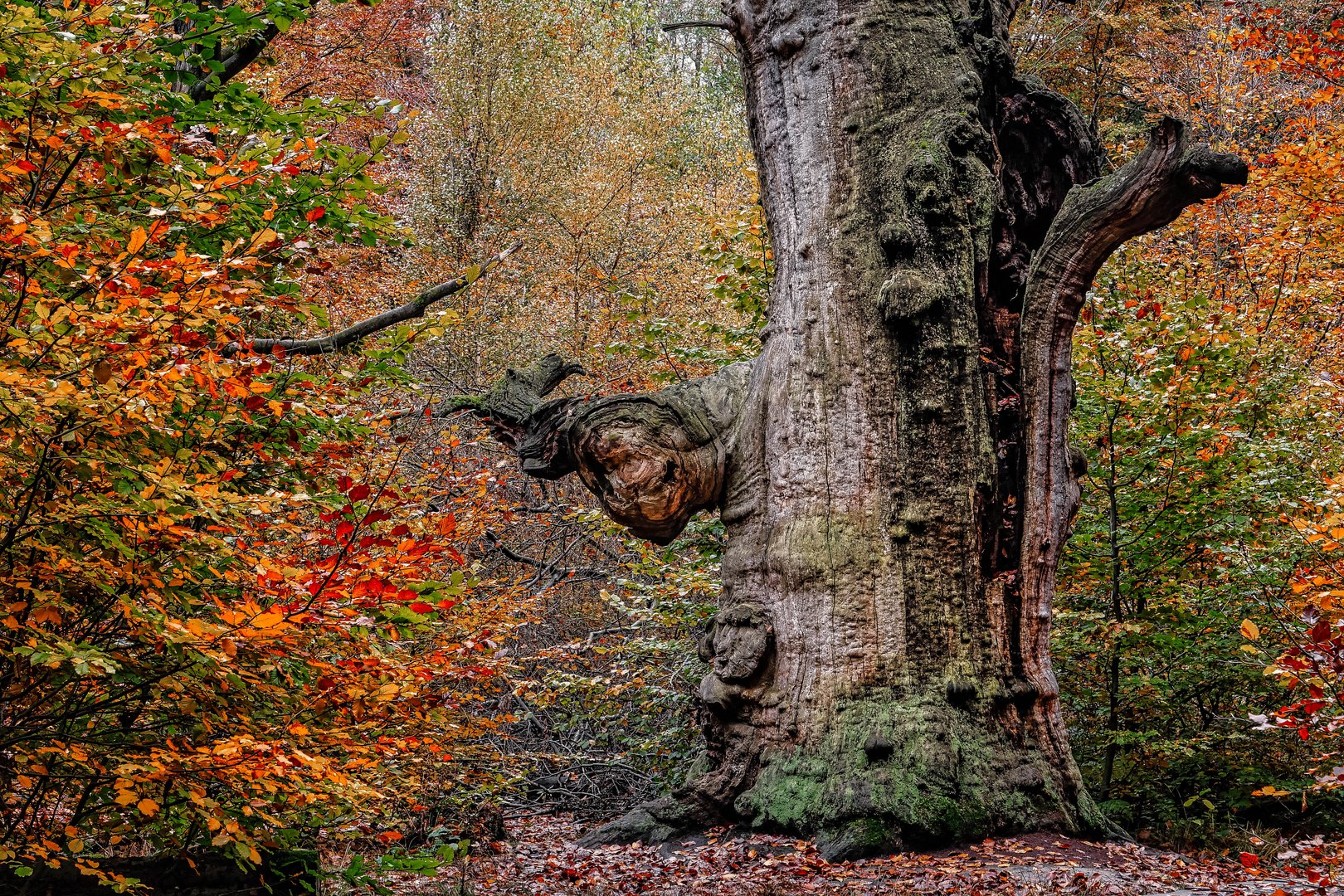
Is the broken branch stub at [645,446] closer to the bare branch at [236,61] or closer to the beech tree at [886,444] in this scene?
the beech tree at [886,444]

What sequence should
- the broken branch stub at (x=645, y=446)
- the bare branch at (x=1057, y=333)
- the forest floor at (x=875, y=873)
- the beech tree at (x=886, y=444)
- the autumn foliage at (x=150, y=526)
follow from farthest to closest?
→ the broken branch stub at (x=645, y=446)
the bare branch at (x=1057, y=333)
the beech tree at (x=886, y=444)
the forest floor at (x=875, y=873)
the autumn foliage at (x=150, y=526)

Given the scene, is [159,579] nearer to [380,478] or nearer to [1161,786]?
[380,478]

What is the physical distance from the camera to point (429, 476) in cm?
738

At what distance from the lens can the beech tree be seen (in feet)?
15.6

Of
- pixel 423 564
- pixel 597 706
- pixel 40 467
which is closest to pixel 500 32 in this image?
pixel 597 706

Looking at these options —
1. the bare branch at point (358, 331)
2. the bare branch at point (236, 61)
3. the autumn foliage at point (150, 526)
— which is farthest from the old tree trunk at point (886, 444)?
the bare branch at point (236, 61)

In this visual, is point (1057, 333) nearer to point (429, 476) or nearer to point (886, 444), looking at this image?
point (886, 444)

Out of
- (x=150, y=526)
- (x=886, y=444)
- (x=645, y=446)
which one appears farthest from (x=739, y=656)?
(x=150, y=526)

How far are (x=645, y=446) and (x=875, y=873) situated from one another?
2.31 metres

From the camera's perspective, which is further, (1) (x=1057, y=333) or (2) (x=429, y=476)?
(2) (x=429, y=476)

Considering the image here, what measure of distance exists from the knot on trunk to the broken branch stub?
0.67 meters

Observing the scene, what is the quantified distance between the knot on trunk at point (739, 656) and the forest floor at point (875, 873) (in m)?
0.65

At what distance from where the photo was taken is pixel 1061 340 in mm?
5281

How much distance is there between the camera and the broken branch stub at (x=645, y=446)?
5.35 m
